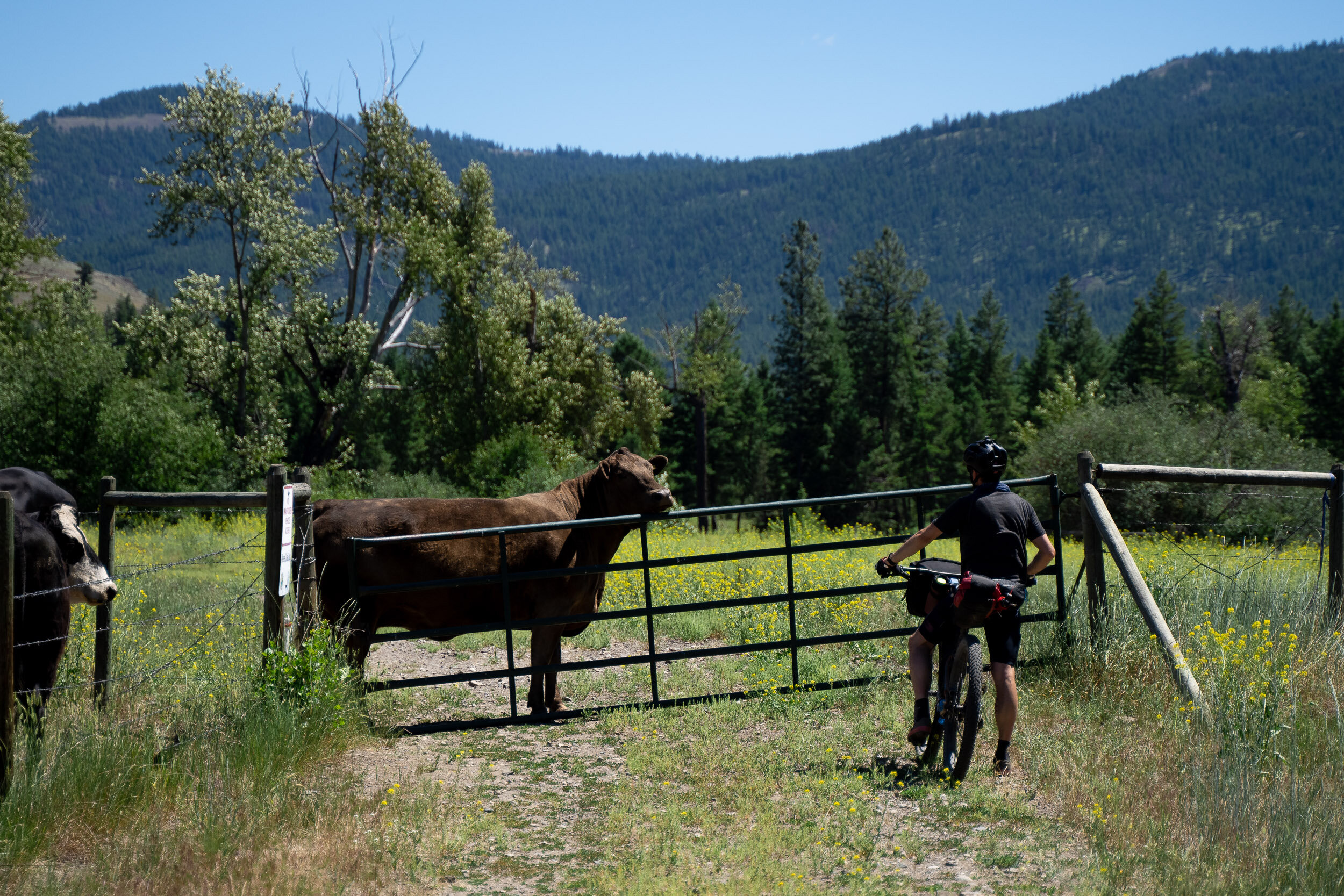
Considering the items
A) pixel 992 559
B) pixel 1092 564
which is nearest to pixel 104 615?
pixel 992 559

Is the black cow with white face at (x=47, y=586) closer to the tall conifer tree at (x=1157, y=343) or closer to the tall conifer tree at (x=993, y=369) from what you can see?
the tall conifer tree at (x=993, y=369)

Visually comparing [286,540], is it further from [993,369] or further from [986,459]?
[993,369]

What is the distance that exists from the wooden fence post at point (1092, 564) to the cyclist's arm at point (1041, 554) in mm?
1794

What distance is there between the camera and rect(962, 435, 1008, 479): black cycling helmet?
20.2ft

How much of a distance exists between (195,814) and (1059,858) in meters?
4.26

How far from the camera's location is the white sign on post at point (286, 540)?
6.30 meters

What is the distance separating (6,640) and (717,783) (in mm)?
3893

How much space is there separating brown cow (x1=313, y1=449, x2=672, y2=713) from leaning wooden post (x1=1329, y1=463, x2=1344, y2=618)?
5.27 m

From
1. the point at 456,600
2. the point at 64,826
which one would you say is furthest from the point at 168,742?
the point at 456,600

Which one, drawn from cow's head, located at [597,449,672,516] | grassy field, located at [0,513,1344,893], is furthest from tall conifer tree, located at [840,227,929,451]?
grassy field, located at [0,513,1344,893]

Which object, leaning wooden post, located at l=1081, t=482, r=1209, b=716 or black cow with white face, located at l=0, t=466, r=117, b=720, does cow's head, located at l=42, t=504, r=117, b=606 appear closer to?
black cow with white face, located at l=0, t=466, r=117, b=720

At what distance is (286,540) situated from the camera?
6.36 metres

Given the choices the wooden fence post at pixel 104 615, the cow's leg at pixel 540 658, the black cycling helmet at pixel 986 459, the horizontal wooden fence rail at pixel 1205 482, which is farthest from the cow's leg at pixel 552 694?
the horizontal wooden fence rail at pixel 1205 482

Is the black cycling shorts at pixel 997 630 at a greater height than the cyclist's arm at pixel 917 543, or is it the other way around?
the cyclist's arm at pixel 917 543
